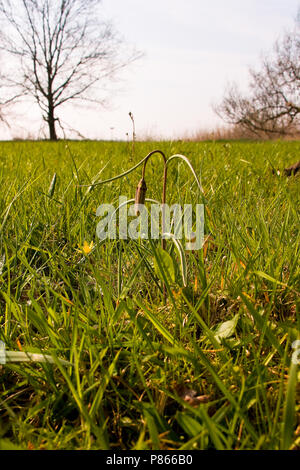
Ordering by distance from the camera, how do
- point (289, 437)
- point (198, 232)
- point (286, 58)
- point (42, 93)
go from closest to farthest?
point (289, 437) < point (198, 232) < point (42, 93) < point (286, 58)

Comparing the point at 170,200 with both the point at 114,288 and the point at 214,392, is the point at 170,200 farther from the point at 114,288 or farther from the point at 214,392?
the point at 214,392

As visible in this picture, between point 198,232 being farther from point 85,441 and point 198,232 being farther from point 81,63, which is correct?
point 81,63

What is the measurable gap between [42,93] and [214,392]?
67.7 ft

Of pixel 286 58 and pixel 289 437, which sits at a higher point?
pixel 286 58

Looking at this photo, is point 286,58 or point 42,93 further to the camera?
point 286,58

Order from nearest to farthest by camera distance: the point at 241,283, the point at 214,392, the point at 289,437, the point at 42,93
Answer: the point at 289,437
the point at 214,392
the point at 241,283
the point at 42,93

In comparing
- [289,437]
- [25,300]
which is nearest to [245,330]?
[289,437]

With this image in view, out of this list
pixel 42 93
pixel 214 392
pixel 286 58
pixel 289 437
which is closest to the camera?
pixel 289 437

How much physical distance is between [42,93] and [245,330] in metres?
20.5

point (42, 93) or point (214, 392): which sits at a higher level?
point (42, 93)

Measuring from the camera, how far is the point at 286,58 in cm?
2178

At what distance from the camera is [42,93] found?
19.3 meters
